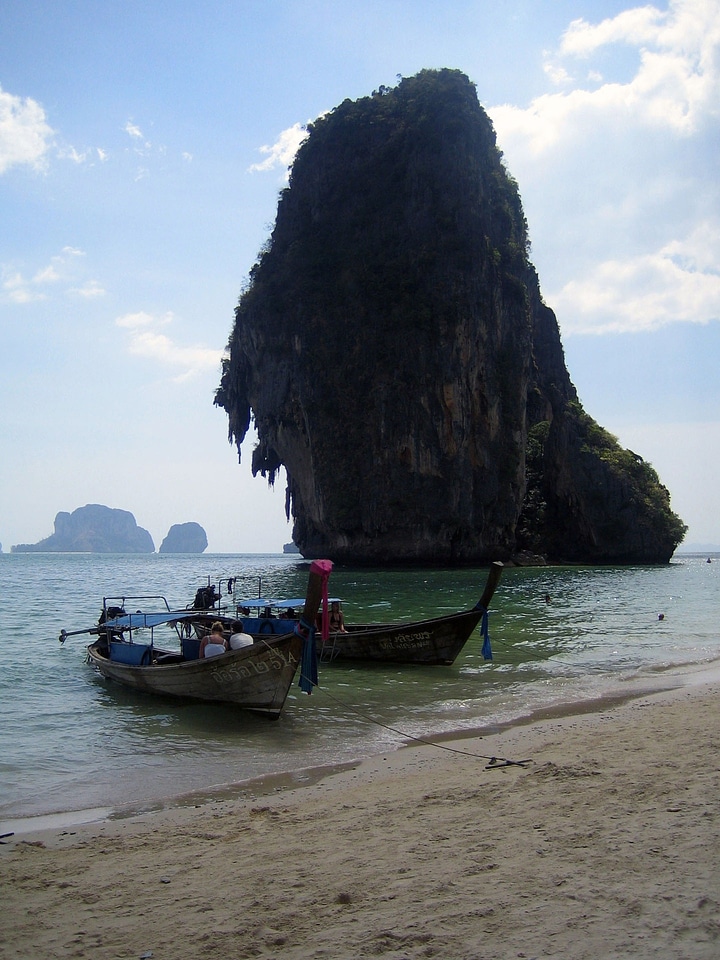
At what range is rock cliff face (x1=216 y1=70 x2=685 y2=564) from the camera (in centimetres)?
5372

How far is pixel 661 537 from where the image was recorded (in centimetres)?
6419

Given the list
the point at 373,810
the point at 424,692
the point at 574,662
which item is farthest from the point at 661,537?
the point at 373,810

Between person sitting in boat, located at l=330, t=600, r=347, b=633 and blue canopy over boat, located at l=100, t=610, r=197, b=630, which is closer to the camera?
blue canopy over boat, located at l=100, t=610, r=197, b=630

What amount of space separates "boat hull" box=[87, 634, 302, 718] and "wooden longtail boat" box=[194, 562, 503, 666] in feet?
10.1

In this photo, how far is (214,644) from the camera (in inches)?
461

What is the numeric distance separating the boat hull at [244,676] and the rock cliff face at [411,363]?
42.0 metres

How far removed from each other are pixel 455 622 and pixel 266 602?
4.21 metres

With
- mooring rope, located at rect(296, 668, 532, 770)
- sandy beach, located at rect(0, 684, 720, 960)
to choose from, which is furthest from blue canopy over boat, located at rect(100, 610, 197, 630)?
sandy beach, located at rect(0, 684, 720, 960)

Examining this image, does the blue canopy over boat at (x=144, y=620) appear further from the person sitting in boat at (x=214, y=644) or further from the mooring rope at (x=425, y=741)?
the mooring rope at (x=425, y=741)

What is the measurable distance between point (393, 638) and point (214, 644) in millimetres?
4641

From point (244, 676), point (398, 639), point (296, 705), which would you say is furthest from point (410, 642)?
point (244, 676)

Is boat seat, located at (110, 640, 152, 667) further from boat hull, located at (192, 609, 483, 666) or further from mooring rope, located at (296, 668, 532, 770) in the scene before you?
mooring rope, located at (296, 668, 532, 770)

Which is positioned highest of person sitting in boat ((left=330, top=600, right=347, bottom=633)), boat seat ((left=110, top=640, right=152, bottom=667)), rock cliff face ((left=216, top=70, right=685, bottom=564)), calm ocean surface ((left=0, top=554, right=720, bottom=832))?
rock cliff face ((left=216, top=70, right=685, bottom=564))

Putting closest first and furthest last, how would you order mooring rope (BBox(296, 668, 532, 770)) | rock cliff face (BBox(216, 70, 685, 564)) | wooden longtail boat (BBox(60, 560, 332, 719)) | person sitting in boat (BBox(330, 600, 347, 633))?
mooring rope (BBox(296, 668, 532, 770))
wooden longtail boat (BBox(60, 560, 332, 719))
person sitting in boat (BBox(330, 600, 347, 633))
rock cliff face (BBox(216, 70, 685, 564))
